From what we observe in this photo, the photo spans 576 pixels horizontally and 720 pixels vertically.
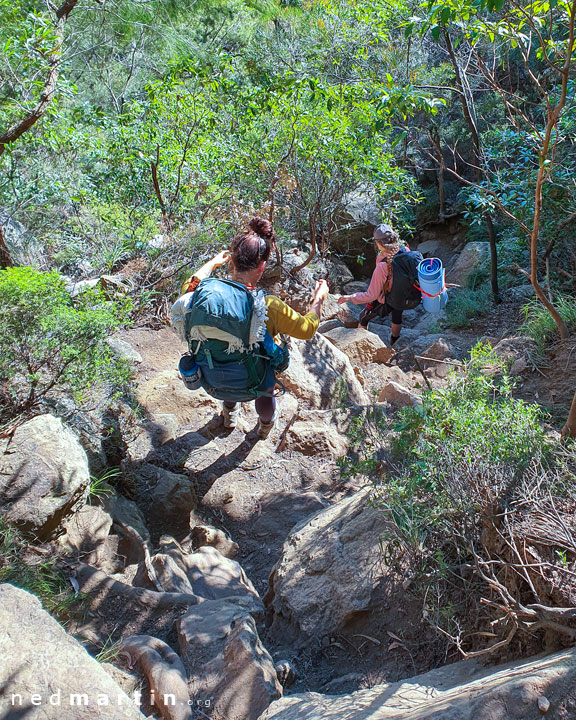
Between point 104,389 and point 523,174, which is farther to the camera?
point 523,174

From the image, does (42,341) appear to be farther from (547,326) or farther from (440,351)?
(440,351)

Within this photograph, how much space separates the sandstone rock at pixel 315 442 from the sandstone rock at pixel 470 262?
5931 mm

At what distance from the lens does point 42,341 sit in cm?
345

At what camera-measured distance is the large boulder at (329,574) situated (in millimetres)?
2820

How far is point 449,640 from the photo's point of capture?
2.41 metres

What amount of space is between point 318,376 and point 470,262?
226 inches

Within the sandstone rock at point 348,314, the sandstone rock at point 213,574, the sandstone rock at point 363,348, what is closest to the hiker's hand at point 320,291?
the sandstone rock at point 213,574

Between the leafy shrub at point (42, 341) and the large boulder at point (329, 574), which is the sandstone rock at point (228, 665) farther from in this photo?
the leafy shrub at point (42, 341)

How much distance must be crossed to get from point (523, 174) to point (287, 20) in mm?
8755

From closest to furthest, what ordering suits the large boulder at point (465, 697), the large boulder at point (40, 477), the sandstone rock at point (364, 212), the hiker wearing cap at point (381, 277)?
the large boulder at point (465, 697)
the large boulder at point (40, 477)
the hiker wearing cap at point (381, 277)
the sandstone rock at point (364, 212)

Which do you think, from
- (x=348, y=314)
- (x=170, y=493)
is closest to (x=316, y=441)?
(x=170, y=493)

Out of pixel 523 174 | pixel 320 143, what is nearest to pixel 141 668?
pixel 320 143

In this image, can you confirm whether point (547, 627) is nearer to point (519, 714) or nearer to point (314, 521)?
point (519, 714)

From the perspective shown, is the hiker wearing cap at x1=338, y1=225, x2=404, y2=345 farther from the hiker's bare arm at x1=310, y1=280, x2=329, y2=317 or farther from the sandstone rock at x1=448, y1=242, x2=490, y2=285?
the sandstone rock at x1=448, y1=242, x2=490, y2=285
